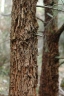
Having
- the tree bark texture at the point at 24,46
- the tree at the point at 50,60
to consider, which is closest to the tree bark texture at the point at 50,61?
the tree at the point at 50,60

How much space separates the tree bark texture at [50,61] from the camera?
7098 mm

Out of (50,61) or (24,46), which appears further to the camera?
(50,61)

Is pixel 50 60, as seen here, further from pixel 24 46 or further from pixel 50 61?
pixel 24 46

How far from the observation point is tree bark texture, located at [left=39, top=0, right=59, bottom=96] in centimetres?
710

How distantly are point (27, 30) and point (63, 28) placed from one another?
1.98 m

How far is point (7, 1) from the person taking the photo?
24.0 meters

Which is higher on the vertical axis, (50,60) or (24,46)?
(24,46)

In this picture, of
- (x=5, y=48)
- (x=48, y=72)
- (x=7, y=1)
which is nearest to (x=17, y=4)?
(x=48, y=72)

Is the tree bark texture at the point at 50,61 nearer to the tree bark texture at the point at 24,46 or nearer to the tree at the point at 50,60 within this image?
the tree at the point at 50,60

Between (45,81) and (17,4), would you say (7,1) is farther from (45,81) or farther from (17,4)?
(17,4)

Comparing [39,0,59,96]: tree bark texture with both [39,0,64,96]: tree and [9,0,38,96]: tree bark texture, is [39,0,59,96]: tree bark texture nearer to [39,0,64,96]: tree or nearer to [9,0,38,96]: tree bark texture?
[39,0,64,96]: tree

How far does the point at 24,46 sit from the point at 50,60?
8.31ft

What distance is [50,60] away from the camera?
725 cm

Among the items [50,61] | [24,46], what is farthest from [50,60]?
[24,46]
